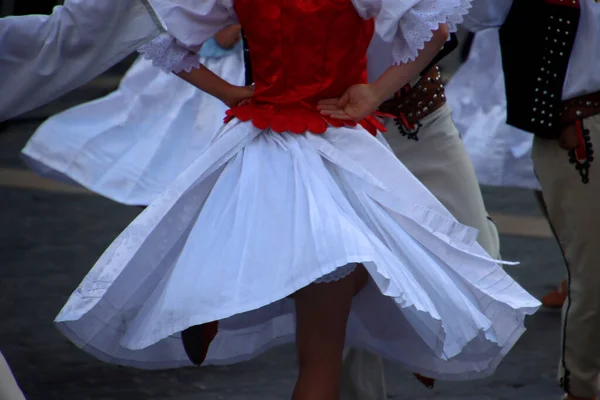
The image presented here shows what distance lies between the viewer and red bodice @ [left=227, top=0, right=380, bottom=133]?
3.32 metres

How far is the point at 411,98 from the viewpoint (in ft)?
14.0

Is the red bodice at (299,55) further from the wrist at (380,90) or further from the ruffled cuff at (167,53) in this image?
the ruffled cuff at (167,53)

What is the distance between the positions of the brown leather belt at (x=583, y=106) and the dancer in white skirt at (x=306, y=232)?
0.94m

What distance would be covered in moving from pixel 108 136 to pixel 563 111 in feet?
7.21

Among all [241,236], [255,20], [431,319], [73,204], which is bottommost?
[73,204]

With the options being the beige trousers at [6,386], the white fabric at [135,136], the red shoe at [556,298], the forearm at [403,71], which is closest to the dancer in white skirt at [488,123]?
the red shoe at [556,298]

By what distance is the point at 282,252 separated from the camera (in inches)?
119

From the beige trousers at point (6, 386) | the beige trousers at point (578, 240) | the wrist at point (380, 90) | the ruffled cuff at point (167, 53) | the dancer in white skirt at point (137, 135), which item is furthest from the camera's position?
the dancer in white skirt at point (137, 135)

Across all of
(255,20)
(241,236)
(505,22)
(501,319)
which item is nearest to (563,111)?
(505,22)

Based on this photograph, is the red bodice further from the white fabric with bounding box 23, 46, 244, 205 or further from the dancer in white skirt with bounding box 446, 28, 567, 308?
the dancer in white skirt with bounding box 446, 28, 567, 308

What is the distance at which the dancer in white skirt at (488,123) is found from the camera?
219 inches

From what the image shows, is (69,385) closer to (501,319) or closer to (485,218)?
(485,218)

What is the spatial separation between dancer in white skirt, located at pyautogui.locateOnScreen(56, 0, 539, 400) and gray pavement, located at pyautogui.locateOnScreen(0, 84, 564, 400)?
1.40 metres

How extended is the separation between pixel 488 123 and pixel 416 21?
8.10ft
